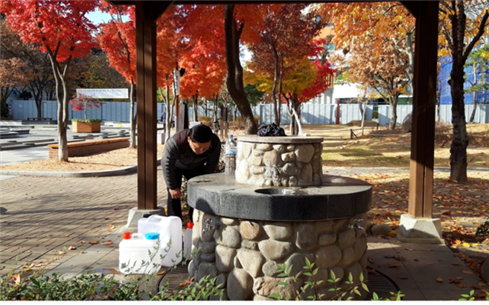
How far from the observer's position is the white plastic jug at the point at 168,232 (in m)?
4.89

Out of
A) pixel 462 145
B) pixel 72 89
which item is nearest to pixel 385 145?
pixel 462 145

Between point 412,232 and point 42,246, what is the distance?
4969 millimetres

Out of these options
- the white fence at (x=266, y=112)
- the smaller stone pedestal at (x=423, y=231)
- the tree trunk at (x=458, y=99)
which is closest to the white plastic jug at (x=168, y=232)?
the smaller stone pedestal at (x=423, y=231)

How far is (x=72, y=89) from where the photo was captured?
46.0 metres

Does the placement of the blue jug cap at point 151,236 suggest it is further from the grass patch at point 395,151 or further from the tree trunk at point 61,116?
the grass patch at point 395,151

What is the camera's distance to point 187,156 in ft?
18.2

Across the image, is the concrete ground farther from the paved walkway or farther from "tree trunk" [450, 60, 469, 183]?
"tree trunk" [450, 60, 469, 183]

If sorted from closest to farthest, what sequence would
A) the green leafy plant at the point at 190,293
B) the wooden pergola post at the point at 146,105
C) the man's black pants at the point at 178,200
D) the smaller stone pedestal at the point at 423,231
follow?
the green leafy plant at the point at 190,293, the man's black pants at the point at 178,200, the smaller stone pedestal at the point at 423,231, the wooden pergola post at the point at 146,105

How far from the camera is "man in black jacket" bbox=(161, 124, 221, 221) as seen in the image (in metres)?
5.09

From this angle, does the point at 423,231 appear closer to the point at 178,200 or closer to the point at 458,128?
the point at 178,200

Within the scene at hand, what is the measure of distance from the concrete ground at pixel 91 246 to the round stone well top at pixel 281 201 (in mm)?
1026

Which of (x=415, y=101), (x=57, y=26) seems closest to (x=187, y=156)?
(x=415, y=101)

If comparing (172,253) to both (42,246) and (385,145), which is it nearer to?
(42,246)

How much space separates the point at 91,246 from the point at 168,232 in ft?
4.68
